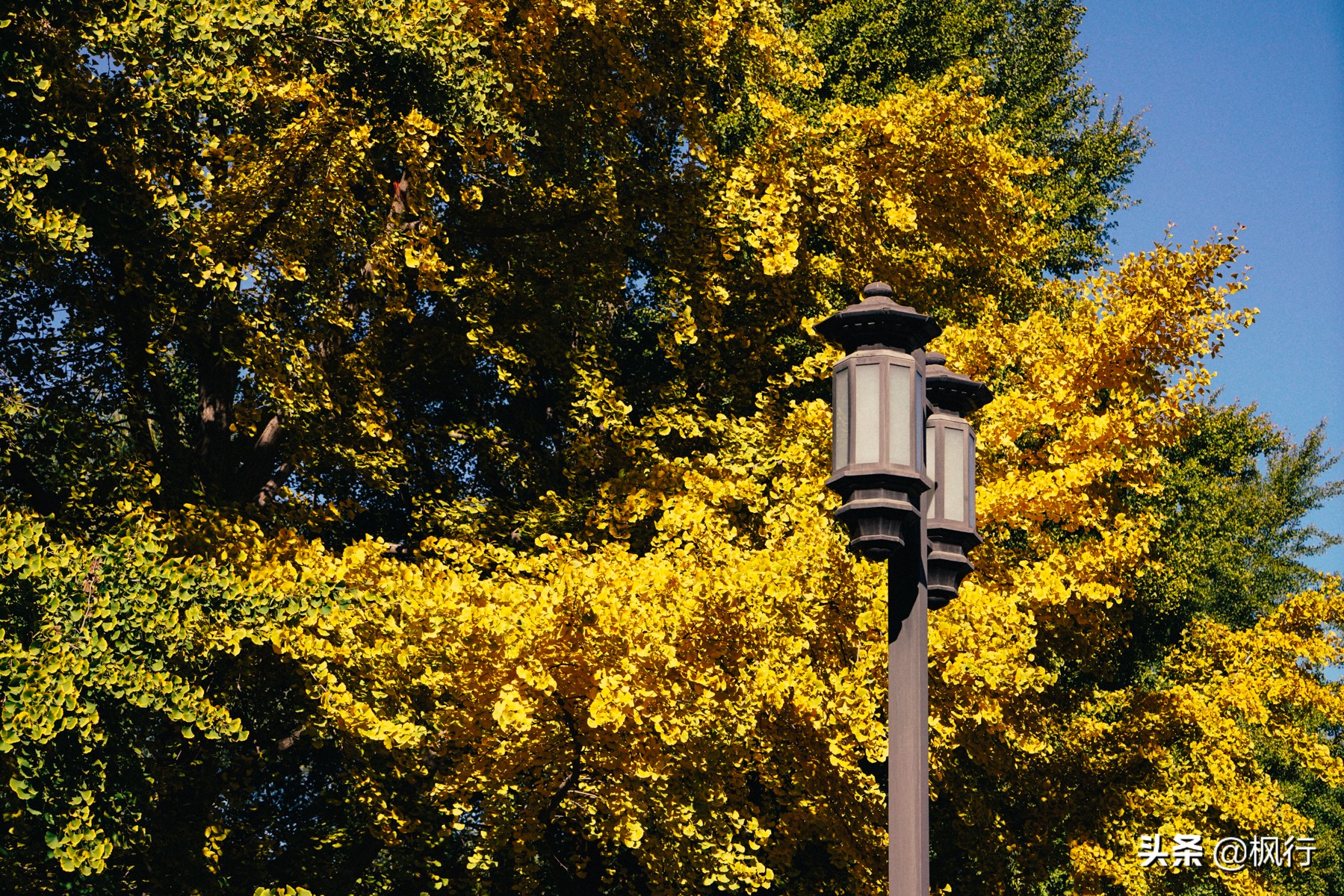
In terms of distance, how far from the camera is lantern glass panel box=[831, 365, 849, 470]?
4.68 m

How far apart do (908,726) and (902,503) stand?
801 mm

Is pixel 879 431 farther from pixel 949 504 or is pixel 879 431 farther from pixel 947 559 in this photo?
pixel 947 559

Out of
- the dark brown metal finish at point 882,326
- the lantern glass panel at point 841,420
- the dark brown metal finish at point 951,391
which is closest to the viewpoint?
the lantern glass panel at point 841,420

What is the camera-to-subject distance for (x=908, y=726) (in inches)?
179

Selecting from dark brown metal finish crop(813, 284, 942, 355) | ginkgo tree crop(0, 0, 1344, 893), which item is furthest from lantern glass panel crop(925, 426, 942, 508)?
ginkgo tree crop(0, 0, 1344, 893)

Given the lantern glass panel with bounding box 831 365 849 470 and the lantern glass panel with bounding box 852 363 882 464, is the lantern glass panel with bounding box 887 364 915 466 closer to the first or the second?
the lantern glass panel with bounding box 852 363 882 464

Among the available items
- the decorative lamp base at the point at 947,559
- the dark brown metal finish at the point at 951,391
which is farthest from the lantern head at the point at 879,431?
the dark brown metal finish at the point at 951,391

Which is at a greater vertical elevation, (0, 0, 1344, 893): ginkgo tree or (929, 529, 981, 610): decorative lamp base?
(0, 0, 1344, 893): ginkgo tree

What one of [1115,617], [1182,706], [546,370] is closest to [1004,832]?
[1182,706]

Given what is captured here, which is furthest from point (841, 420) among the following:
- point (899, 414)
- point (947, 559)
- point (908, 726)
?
point (908, 726)

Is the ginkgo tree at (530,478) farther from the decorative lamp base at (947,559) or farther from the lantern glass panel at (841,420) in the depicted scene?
the lantern glass panel at (841,420)

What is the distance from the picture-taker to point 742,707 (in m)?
8.97

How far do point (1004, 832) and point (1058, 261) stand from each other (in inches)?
397

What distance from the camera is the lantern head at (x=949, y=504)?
5.04 meters
